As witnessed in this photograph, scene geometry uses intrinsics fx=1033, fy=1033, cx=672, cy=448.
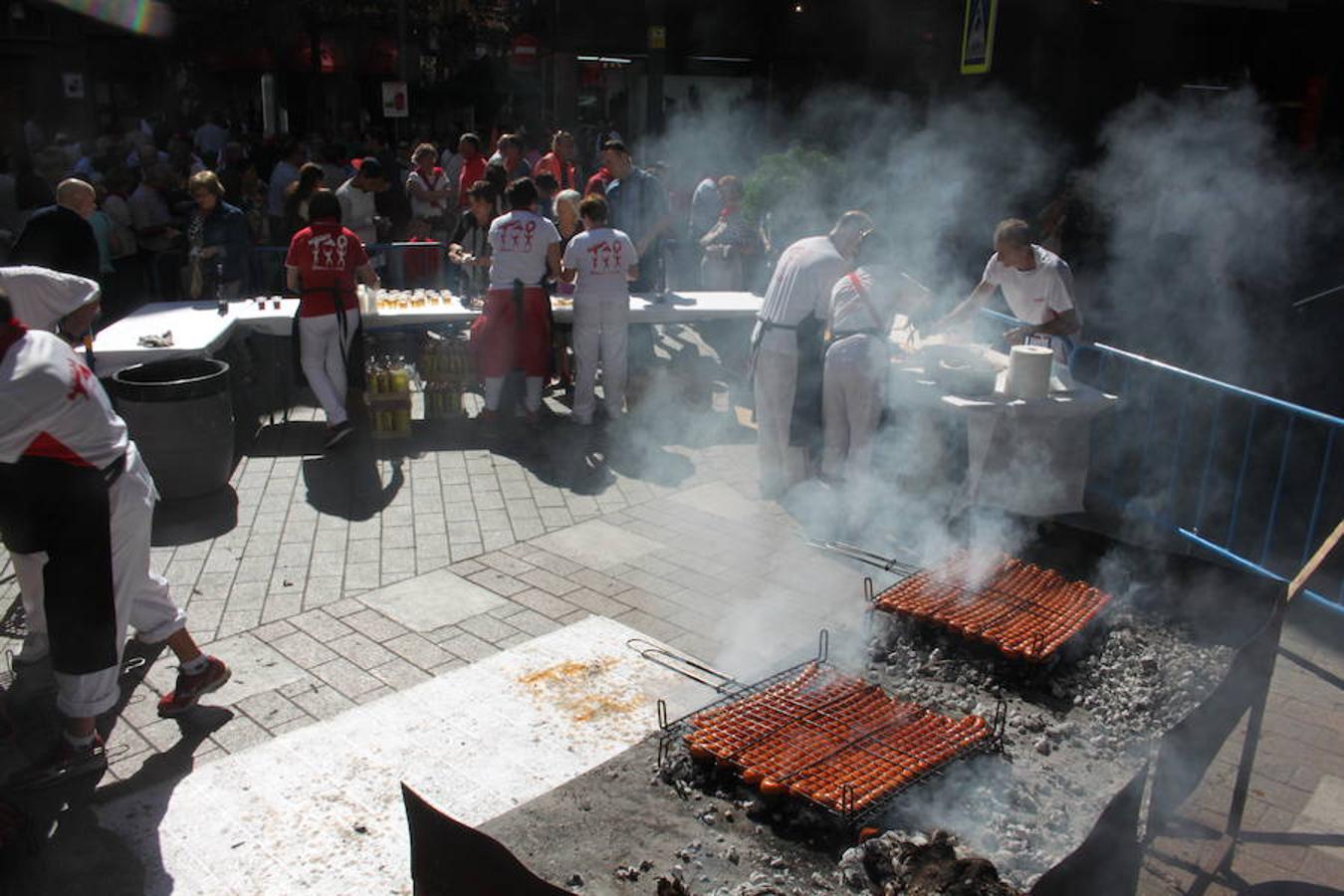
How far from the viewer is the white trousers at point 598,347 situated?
29.0 feet

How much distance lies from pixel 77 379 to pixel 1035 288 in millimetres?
5893

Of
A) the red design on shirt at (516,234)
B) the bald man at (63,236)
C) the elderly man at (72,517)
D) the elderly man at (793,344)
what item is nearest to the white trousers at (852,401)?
the elderly man at (793,344)

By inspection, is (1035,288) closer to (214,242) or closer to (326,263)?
(326,263)

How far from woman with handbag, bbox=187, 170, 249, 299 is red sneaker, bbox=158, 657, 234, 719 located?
5425 mm

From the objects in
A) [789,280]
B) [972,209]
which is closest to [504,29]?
[972,209]

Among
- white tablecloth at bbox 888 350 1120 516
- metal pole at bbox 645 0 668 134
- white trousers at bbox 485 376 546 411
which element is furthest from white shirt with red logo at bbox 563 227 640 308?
metal pole at bbox 645 0 668 134

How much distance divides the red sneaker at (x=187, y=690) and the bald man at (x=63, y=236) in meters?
4.58

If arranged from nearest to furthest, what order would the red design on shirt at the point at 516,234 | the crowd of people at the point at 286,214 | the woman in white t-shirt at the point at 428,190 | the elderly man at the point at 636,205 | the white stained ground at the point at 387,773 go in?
the white stained ground at the point at 387,773 < the red design on shirt at the point at 516,234 < the crowd of people at the point at 286,214 < the elderly man at the point at 636,205 < the woman in white t-shirt at the point at 428,190

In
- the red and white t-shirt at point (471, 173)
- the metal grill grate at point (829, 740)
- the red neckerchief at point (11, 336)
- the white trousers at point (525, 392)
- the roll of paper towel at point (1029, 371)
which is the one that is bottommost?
the white trousers at point (525, 392)

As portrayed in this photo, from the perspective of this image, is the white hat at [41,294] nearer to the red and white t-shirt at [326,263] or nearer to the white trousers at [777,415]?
the red and white t-shirt at [326,263]

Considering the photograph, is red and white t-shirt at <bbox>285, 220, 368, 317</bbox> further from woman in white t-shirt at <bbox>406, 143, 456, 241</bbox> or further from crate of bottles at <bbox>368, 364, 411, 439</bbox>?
woman in white t-shirt at <bbox>406, 143, 456, 241</bbox>

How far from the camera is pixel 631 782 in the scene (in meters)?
3.28

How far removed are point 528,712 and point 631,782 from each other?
64.1 inches

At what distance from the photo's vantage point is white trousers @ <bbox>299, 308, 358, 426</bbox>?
8.09 meters
